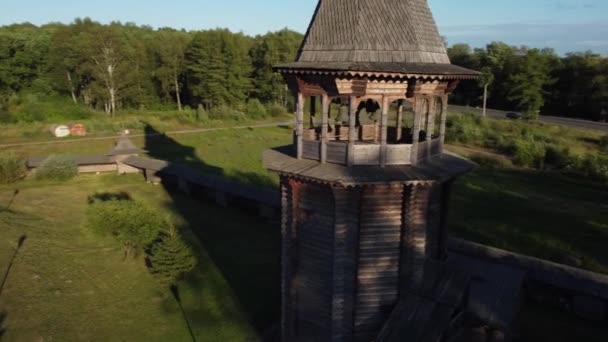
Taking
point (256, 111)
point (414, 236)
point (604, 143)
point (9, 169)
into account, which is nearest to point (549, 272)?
point (414, 236)

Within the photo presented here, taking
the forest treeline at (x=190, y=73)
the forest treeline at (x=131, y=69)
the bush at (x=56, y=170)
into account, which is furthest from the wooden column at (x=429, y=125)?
the forest treeline at (x=131, y=69)

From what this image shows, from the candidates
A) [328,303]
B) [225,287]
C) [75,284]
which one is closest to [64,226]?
[75,284]

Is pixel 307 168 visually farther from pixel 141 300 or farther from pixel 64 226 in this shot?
pixel 64 226

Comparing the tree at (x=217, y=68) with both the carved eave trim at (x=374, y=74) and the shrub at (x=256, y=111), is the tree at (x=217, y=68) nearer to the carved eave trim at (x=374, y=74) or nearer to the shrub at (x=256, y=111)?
the shrub at (x=256, y=111)

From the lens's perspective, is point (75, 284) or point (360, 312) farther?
point (75, 284)

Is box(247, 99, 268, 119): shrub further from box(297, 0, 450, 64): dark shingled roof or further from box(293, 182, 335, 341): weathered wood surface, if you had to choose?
box(297, 0, 450, 64): dark shingled roof

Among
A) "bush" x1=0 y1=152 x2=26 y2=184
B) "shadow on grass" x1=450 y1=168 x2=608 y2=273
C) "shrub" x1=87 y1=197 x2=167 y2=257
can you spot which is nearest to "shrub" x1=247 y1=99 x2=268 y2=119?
"bush" x1=0 y1=152 x2=26 y2=184

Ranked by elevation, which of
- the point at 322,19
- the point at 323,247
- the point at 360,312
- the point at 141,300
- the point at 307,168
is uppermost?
the point at 322,19
